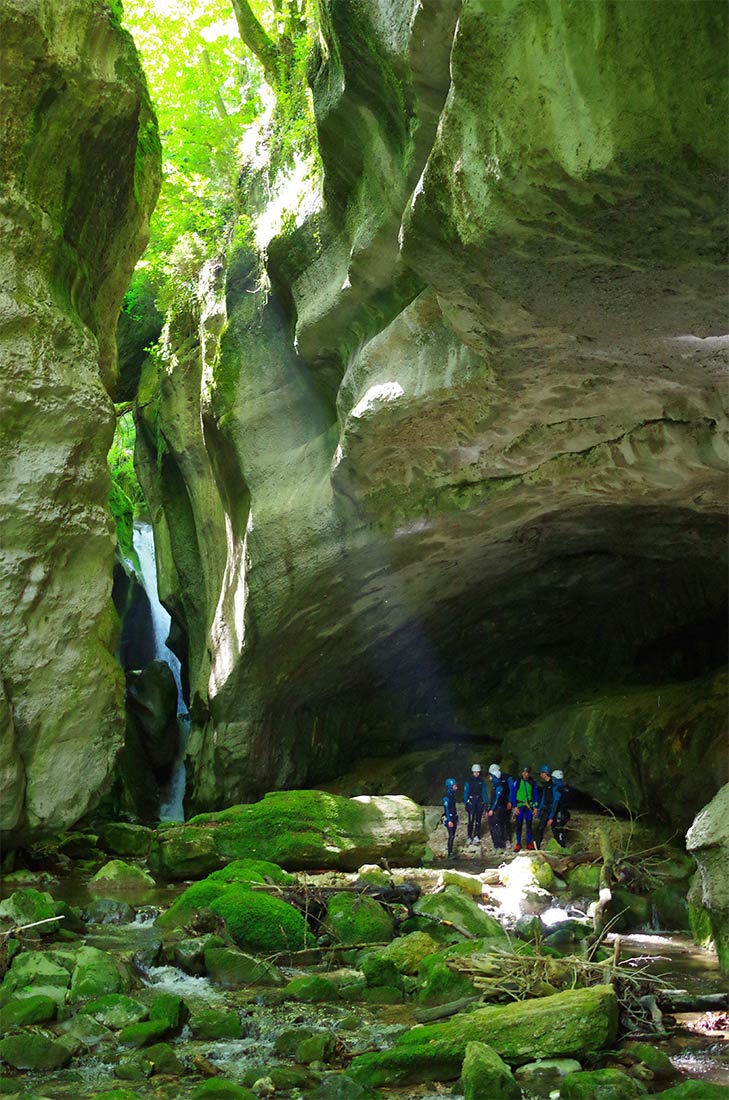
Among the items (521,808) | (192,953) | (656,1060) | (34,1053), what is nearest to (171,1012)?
(34,1053)

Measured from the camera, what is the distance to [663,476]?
1093 centimetres

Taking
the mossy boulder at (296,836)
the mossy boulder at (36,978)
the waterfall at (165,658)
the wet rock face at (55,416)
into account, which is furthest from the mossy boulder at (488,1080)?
the waterfall at (165,658)

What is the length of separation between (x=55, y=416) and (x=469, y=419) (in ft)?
16.7

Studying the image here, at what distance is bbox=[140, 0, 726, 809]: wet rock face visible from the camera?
5.18 m

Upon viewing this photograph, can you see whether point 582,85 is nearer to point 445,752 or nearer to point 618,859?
point 618,859

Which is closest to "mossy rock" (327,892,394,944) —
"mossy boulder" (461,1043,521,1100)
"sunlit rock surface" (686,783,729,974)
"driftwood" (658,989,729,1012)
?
"driftwood" (658,989,729,1012)

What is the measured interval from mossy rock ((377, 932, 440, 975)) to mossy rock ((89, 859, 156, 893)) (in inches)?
175

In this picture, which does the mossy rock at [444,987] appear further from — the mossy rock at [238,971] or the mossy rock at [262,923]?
the mossy rock at [262,923]

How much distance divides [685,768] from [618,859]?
1966 mm

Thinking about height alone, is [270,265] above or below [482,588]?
above

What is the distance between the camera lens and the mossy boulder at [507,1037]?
17.2ft

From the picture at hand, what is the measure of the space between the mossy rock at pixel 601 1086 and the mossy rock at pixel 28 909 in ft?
17.1

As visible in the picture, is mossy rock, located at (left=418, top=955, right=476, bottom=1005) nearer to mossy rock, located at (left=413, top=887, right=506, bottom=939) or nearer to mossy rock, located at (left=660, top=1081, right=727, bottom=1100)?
mossy rock, located at (left=413, top=887, right=506, bottom=939)

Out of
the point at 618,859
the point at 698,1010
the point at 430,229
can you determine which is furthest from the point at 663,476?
the point at 698,1010
